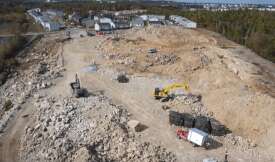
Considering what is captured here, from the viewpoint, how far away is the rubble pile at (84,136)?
2450cm

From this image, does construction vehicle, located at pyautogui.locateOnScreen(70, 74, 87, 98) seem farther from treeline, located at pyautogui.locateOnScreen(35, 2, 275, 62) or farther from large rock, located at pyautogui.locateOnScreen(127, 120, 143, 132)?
treeline, located at pyautogui.locateOnScreen(35, 2, 275, 62)

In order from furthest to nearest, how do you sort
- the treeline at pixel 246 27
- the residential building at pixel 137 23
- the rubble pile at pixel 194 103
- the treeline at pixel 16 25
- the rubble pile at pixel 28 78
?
the residential building at pixel 137 23, the treeline at pixel 16 25, the treeline at pixel 246 27, the rubble pile at pixel 28 78, the rubble pile at pixel 194 103

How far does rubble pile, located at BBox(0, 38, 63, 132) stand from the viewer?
35.4 metres

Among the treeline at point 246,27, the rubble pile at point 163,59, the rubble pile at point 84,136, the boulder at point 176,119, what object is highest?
the treeline at point 246,27

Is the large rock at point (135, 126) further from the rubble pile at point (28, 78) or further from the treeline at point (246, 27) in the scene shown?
the treeline at point (246, 27)

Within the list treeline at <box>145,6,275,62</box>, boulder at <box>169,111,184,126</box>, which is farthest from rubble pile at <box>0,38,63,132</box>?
treeline at <box>145,6,275,62</box>

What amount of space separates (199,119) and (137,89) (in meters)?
10.6

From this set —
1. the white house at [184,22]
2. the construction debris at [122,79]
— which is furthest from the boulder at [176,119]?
the white house at [184,22]

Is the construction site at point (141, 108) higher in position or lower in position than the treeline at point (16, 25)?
lower

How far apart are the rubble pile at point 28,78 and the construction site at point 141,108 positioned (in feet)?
0.53

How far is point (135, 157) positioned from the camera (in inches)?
949

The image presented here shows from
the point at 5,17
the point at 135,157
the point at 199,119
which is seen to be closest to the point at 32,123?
the point at 135,157

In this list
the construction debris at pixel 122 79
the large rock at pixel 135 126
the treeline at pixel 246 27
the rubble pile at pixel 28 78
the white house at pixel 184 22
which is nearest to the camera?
the large rock at pixel 135 126

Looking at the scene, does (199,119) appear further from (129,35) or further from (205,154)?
(129,35)
